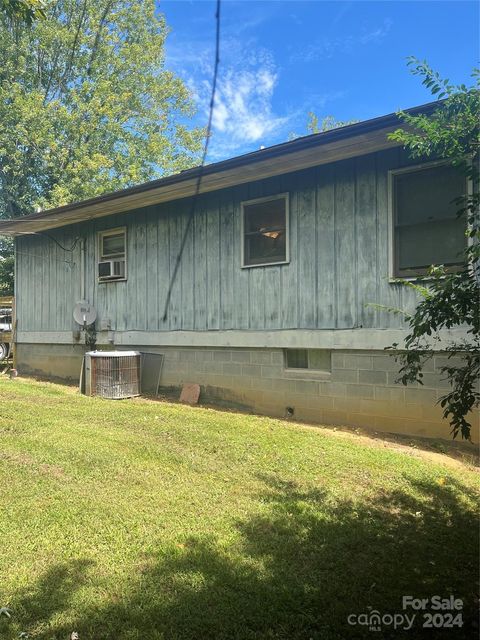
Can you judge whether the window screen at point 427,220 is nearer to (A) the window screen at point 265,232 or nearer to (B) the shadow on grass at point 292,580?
(A) the window screen at point 265,232

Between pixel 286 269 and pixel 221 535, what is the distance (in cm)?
464

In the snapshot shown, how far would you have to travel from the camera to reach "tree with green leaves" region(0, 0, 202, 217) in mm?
17781

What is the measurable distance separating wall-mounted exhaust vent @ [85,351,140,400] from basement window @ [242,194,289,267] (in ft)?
9.39

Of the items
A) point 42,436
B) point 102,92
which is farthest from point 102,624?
point 102,92

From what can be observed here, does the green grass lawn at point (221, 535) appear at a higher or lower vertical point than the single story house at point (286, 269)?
lower

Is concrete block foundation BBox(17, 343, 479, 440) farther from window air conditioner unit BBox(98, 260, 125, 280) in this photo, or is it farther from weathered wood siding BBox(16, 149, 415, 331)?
window air conditioner unit BBox(98, 260, 125, 280)

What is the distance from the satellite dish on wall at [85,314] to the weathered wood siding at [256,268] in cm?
17

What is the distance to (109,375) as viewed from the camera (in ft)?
26.9

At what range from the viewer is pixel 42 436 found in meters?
5.09

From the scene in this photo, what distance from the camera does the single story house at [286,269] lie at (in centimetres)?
585

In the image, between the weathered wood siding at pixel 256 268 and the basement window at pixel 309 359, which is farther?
the basement window at pixel 309 359

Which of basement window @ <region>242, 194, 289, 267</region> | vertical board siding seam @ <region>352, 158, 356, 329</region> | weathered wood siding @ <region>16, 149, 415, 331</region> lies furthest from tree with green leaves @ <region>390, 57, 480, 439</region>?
basement window @ <region>242, 194, 289, 267</region>

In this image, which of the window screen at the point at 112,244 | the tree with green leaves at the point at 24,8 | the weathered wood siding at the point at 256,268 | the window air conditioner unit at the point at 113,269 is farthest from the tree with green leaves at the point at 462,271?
the window screen at the point at 112,244

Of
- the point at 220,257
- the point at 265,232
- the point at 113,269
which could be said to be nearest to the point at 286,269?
the point at 265,232
